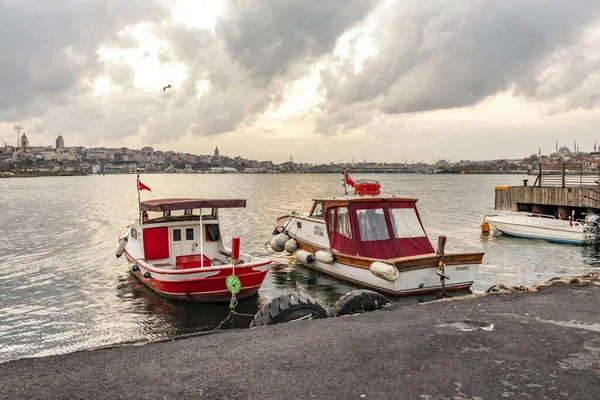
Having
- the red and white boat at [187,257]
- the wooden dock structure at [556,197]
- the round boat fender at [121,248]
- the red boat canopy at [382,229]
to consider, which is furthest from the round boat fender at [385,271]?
the wooden dock structure at [556,197]

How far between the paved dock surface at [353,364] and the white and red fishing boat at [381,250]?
520cm

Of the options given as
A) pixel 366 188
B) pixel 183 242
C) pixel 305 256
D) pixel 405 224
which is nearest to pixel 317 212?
pixel 305 256

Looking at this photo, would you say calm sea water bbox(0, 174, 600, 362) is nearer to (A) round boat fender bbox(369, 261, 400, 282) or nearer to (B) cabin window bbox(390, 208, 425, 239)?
(A) round boat fender bbox(369, 261, 400, 282)

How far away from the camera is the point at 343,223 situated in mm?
17516

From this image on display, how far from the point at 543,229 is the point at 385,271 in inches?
727

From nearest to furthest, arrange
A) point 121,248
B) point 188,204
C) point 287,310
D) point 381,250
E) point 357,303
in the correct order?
1. point 287,310
2. point 357,303
3. point 188,204
4. point 381,250
5. point 121,248

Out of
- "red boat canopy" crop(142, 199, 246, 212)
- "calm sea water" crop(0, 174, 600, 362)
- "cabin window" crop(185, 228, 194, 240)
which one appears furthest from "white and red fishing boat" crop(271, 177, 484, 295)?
"cabin window" crop(185, 228, 194, 240)

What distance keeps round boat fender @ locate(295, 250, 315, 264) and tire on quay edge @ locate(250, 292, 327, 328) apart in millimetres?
9249

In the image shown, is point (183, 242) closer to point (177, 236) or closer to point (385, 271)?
point (177, 236)

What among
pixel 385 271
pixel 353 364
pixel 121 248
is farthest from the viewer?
pixel 121 248

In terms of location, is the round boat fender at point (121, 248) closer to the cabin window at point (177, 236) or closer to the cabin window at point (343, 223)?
the cabin window at point (177, 236)

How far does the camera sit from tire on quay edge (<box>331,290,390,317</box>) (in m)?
10.7

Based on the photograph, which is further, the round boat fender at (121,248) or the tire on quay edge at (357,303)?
the round boat fender at (121,248)

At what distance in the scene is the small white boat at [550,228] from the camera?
26.5 metres
